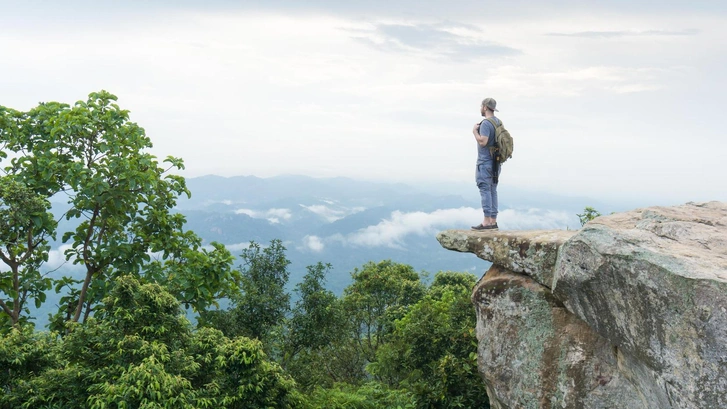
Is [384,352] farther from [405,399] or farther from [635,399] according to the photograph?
[635,399]

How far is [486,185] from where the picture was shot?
Result: 12953mm

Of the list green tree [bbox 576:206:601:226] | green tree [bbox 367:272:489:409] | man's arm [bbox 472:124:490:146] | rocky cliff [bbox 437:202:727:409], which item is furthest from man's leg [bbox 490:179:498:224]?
green tree [bbox 576:206:601:226]

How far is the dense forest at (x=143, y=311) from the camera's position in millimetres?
10062

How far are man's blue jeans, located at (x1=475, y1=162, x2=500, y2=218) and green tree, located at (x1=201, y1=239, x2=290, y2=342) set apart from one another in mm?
9182

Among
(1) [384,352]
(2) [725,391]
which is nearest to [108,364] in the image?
(2) [725,391]

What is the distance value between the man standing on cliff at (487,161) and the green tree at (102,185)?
791cm

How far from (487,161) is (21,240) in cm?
1316

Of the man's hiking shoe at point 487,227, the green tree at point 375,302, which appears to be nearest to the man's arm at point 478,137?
the man's hiking shoe at point 487,227

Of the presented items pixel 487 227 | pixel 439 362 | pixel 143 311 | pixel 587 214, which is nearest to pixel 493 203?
pixel 487 227

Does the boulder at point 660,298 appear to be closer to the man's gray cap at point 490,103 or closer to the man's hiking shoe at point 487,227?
the man's hiking shoe at point 487,227

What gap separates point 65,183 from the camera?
48.6 feet

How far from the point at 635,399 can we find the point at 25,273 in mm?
16417

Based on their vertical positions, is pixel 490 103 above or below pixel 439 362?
above

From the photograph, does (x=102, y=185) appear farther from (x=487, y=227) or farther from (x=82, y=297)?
(x=487, y=227)
